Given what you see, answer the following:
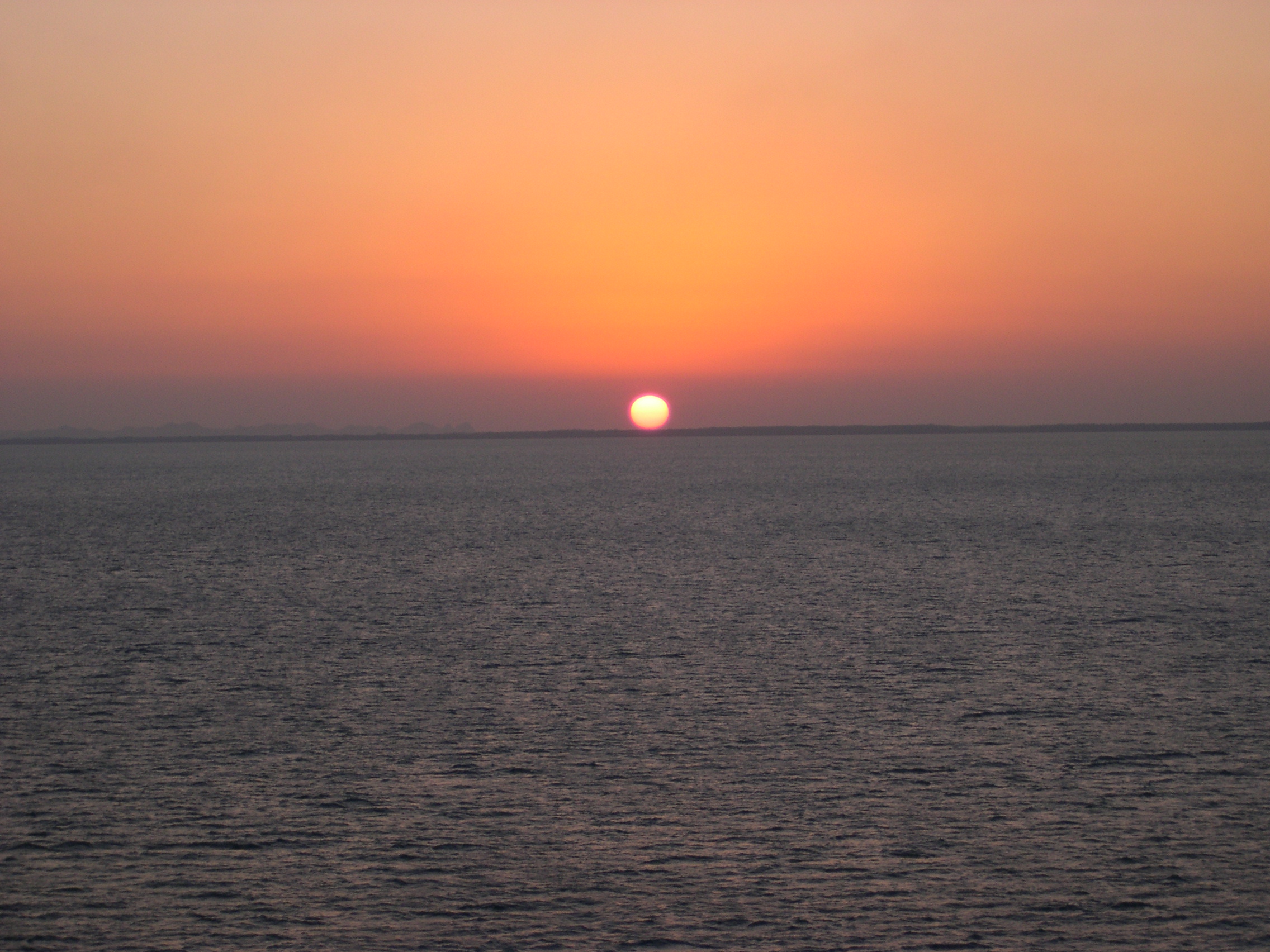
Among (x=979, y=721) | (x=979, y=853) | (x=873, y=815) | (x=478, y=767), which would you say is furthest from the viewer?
(x=979, y=721)

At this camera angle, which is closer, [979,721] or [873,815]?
[873,815]

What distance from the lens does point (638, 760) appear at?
22.1 meters

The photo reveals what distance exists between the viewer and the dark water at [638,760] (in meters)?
15.2

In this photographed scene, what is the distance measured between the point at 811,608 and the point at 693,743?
69.1 feet

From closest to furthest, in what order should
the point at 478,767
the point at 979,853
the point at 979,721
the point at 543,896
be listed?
1. the point at 543,896
2. the point at 979,853
3. the point at 478,767
4. the point at 979,721

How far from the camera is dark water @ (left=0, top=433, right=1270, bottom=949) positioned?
49.8 ft

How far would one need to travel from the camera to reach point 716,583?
5234 centimetres

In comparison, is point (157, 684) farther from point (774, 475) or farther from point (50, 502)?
point (774, 475)

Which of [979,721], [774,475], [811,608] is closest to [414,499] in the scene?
[774,475]

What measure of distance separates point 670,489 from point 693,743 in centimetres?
12461

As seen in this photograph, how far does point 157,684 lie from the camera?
1156 inches

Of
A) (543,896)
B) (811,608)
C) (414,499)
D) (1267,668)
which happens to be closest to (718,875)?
(543,896)

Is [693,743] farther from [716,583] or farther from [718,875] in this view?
[716,583]

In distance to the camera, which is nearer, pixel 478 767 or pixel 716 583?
pixel 478 767
